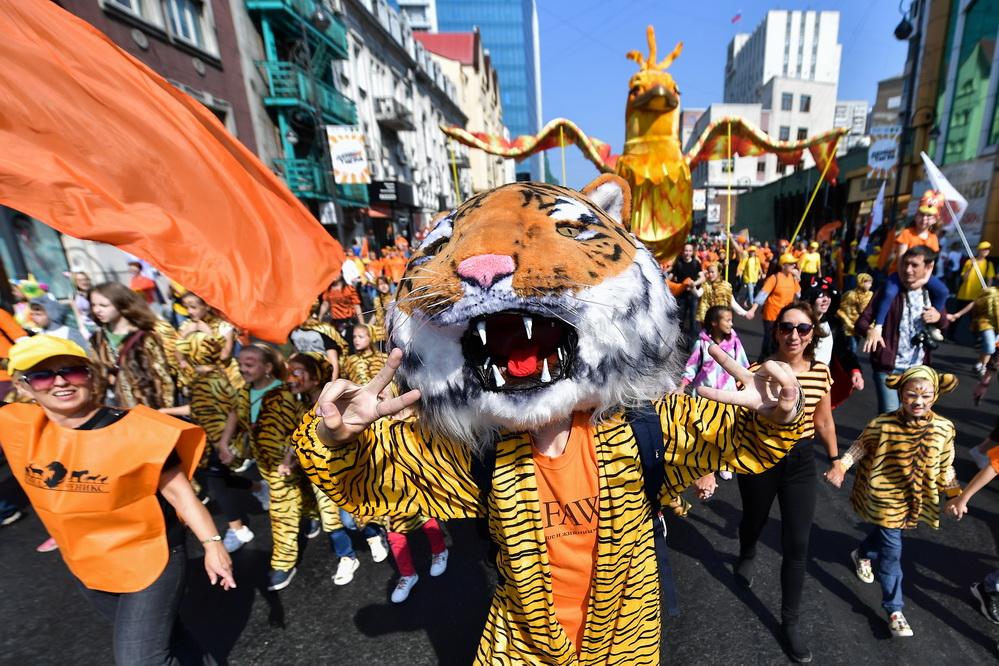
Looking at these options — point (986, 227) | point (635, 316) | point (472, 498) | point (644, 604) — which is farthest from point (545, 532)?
point (986, 227)

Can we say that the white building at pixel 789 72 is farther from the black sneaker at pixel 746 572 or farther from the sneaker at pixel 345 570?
the sneaker at pixel 345 570

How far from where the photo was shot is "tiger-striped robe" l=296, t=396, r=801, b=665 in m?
1.27

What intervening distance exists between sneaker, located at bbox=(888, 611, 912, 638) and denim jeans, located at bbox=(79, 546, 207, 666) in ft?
11.1

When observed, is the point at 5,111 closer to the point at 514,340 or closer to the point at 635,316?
the point at 514,340

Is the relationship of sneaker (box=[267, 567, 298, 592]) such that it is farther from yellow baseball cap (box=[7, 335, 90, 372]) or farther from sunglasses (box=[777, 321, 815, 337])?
sunglasses (box=[777, 321, 815, 337])

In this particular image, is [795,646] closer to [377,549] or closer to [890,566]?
[890,566]

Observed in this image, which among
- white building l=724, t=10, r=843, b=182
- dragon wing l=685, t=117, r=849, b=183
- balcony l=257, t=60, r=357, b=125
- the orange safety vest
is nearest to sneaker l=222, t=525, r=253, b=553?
the orange safety vest

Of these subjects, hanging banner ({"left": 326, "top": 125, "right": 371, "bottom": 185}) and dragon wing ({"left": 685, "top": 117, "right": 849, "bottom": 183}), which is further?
hanging banner ({"left": 326, "top": 125, "right": 371, "bottom": 185})

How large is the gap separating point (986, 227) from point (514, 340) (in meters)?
16.4

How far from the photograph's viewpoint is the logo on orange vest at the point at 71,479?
5.56 feet

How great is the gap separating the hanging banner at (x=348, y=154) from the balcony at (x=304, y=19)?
3137 millimetres

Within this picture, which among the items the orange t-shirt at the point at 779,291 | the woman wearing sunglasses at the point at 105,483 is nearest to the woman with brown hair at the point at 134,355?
the woman wearing sunglasses at the point at 105,483

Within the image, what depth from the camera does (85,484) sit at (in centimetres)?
170

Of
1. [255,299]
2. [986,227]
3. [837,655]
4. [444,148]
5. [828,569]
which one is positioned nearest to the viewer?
[255,299]
